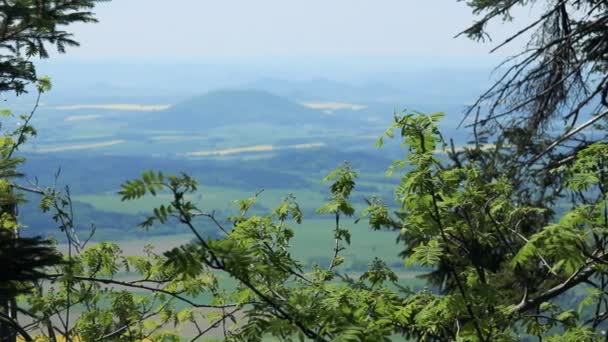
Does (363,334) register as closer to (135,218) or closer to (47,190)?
(47,190)

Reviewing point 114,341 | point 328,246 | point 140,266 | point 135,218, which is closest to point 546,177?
point 140,266

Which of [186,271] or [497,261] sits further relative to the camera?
[497,261]

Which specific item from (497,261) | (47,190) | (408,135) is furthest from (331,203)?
(497,261)

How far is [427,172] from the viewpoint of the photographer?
396 centimetres

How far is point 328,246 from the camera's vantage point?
145 metres

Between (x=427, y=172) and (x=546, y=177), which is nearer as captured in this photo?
(x=427, y=172)

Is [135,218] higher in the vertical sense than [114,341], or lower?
lower

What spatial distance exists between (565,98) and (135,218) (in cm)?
16973

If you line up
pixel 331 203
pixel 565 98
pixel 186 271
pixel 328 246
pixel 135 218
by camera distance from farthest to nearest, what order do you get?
1. pixel 135 218
2. pixel 328 246
3. pixel 565 98
4. pixel 331 203
5. pixel 186 271

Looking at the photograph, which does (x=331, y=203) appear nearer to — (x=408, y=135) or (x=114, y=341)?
(x=408, y=135)

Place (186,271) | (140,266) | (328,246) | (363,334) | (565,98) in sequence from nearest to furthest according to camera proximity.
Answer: (186,271), (363,334), (140,266), (565,98), (328,246)

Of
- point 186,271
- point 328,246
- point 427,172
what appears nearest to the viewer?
point 186,271

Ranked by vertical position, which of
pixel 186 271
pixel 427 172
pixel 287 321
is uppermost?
pixel 427 172

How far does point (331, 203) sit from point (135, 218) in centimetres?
17364
